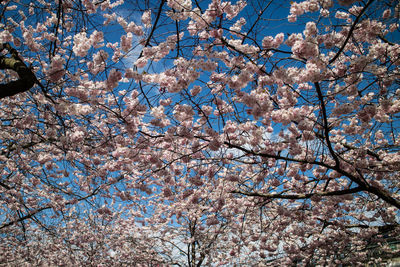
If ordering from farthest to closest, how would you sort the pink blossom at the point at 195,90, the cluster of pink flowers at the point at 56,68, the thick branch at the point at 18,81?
the pink blossom at the point at 195,90, the cluster of pink flowers at the point at 56,68, the thick branch at the point at 18,81

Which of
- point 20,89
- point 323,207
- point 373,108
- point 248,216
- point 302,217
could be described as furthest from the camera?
point 248,216

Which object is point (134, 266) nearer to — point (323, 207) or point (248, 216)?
point (248, 216)

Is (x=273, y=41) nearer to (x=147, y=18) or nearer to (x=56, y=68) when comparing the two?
(x=147, y=18)

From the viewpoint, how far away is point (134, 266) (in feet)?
31.6

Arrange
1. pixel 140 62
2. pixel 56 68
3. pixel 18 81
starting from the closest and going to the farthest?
pixel 18 81 < pixel 56 68 < pixel 140 62

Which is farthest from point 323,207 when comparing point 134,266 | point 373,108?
point 134,266

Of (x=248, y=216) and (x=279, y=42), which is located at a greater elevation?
(x=279, y=42)

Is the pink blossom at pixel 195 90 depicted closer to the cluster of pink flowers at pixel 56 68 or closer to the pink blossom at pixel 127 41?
the pink blossom at pixel 127 41

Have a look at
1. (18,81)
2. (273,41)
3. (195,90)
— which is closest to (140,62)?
(195,90)

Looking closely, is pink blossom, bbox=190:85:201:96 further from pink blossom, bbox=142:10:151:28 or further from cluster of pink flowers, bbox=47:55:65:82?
cluster of pink flowers, bbox=47:55:65:82

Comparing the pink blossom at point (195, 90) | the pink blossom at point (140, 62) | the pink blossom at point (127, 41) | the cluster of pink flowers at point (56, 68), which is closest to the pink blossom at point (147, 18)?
the pink blossom at point (127, 41)

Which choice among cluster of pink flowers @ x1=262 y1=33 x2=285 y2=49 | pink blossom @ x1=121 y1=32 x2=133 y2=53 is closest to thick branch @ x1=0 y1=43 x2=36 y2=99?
pink blossom @ x1=121 y1=32 x2=133 y2=53

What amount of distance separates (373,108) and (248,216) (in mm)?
5484

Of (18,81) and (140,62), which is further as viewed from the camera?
(140,62)
